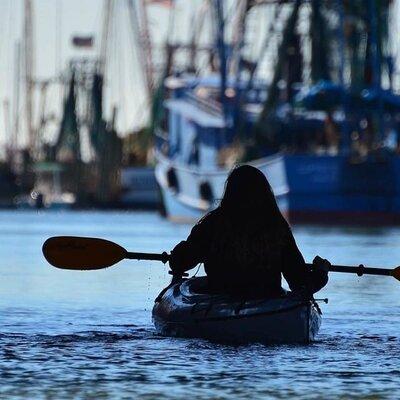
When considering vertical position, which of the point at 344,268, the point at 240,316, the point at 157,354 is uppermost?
the point at 344,268

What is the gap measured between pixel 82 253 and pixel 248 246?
235 centimetres

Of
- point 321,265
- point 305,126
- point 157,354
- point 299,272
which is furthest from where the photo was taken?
point 305,126

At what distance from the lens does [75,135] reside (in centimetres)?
13150

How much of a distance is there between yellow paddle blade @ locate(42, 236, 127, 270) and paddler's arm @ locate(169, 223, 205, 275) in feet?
4.45

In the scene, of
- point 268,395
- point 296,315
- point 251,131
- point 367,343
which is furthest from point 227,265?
point 251,131

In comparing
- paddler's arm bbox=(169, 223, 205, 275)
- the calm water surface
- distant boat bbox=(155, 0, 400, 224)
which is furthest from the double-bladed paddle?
distant boat bbox=(155, 0, 400, 224)

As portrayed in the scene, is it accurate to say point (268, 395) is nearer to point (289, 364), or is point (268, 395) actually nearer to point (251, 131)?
point (289, 364)

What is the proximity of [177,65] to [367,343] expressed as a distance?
93.4 m

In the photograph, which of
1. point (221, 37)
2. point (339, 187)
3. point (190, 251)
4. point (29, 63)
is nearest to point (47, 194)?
point (29, 63)

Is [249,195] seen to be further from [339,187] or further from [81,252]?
[339,187]

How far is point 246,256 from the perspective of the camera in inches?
624

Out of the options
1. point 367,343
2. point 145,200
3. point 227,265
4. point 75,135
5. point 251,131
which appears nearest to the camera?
point 227,265

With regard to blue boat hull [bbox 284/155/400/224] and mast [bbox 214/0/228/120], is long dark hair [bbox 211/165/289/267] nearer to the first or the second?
blue boat hull [bbox 284/155/400/224]

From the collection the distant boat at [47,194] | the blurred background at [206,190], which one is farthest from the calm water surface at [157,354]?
the distant boat at [47,194]
